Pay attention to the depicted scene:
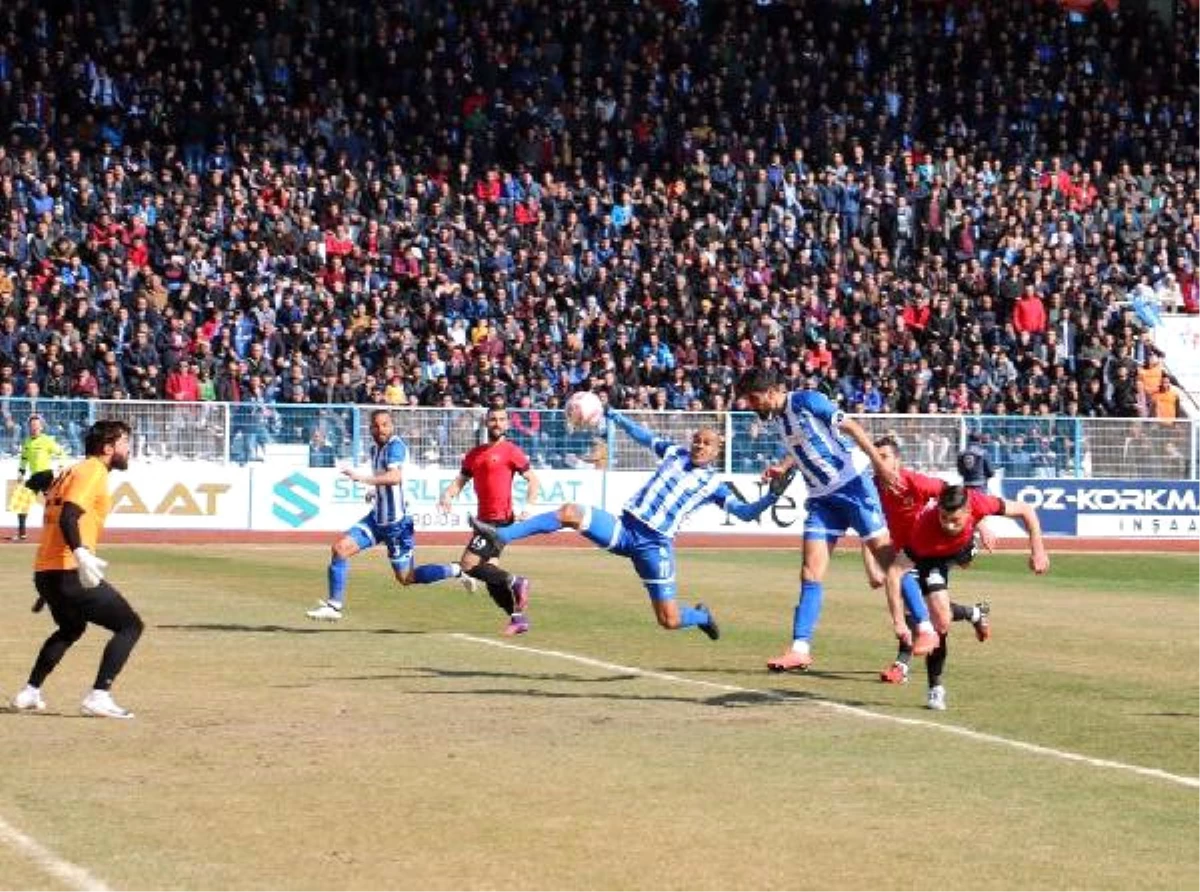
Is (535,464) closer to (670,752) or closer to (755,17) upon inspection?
(755,17)

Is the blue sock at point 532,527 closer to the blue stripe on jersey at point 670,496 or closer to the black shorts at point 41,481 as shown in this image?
the blue stripe on jersey at point 670,496

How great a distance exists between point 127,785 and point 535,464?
30.1 m

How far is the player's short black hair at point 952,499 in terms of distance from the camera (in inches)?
587

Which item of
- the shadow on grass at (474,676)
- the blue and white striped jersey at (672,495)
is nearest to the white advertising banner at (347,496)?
the shadow on grass at (474,676)

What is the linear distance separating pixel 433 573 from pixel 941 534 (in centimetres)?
749

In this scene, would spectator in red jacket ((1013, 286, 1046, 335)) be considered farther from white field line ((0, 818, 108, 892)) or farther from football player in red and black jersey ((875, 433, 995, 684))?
white field line ((0, 818, 108, 892))

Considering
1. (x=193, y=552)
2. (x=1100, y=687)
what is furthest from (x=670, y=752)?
(x=193, y=552)

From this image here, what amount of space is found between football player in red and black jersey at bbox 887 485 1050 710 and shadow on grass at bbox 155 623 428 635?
6.93 m

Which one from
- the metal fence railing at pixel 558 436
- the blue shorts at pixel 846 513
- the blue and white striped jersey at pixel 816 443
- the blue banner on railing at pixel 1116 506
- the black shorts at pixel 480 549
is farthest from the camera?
the blue banner on railing at pixel 1116 506

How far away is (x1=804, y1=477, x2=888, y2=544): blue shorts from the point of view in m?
17.4

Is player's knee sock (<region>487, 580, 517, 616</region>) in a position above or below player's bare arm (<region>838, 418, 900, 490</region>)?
below

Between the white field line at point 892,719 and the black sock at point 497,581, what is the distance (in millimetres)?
709

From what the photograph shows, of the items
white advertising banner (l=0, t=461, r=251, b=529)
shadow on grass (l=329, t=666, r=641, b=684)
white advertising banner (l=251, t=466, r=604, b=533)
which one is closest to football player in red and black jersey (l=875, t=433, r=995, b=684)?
shadow on grass (l=329, t=666, r=641, b=684)

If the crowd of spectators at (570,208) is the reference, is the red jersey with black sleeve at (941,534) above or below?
below
